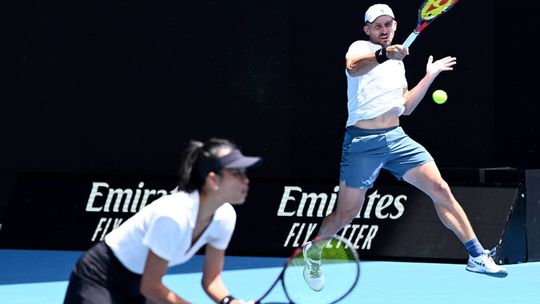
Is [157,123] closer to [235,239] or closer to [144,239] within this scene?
[235,239]

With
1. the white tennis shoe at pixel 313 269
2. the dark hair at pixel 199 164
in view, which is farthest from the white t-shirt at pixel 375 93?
the dark hair at pixel 199 164

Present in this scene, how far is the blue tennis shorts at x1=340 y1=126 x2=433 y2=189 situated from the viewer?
293 inches

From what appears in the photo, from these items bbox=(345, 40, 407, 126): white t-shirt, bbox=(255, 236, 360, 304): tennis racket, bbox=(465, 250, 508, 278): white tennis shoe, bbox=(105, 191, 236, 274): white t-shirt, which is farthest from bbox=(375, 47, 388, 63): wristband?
bbox=(105, 191, 236, 274): white t-shirt

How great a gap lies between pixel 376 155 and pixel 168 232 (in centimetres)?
339

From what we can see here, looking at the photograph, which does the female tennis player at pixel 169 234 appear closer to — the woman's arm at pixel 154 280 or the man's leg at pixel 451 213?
the woman's arm at pixel 154 280

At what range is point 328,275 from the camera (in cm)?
633

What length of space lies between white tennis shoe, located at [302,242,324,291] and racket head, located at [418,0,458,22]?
1541 millimetres

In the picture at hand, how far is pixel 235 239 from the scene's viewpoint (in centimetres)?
952

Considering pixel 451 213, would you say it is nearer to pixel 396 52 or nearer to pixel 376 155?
pixel 376 155

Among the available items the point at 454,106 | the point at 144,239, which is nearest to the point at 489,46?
the point at 454,106

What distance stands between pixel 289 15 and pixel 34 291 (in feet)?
12.3

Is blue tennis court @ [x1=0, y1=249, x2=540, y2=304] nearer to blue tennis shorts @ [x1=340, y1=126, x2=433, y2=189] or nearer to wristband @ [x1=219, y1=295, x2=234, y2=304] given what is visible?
blue tennis shorts @ [x1=340, y1=126, x2=433, y2=189]

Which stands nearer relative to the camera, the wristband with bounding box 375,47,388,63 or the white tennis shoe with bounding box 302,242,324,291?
the white tennis shoe with bounding box 302,242,324,291

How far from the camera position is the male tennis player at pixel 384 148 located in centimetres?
739
